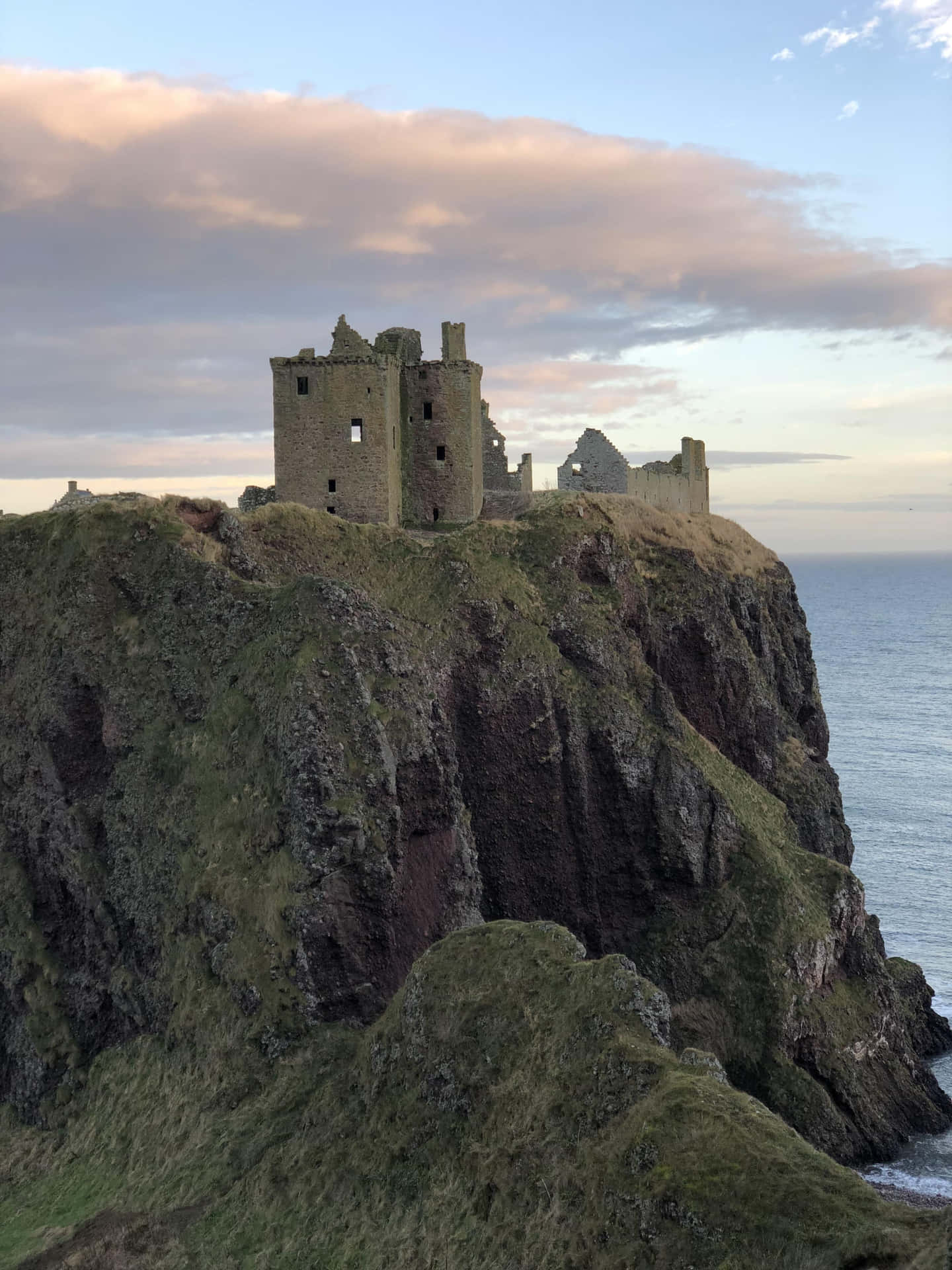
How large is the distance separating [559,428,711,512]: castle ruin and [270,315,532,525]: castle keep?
13941 millimetres

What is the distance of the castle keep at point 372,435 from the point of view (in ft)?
227

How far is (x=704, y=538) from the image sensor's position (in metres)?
82.2

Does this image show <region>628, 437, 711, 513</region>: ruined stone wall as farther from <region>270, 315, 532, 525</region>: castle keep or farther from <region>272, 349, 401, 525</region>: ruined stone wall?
<region>272, 349, 401, 525</region>: ruined stone wall

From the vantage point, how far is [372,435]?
2726 inches

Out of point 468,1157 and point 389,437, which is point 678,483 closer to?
point 389,437

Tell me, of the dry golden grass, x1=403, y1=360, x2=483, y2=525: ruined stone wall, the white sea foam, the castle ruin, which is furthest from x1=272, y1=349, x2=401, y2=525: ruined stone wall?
the white sea foam

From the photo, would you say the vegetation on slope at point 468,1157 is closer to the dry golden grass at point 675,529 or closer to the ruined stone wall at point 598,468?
the dry golden grass at point 675,529

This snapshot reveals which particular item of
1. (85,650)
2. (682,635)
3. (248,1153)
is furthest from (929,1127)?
(85,650)

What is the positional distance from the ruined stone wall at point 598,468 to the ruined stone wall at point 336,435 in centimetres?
2051

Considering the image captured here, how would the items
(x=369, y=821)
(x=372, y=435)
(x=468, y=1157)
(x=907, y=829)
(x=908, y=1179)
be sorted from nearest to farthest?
(x=468, y=1157), (x=369, y=821), (x=908, y=1179), (x=372, y=435), (x=907, y=829)

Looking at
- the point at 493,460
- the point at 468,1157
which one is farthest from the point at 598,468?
the point at 468,1157

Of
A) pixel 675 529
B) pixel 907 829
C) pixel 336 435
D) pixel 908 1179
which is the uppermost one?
pixel 336 435

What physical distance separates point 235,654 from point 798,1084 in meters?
30.6

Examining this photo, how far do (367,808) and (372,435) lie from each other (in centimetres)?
2809
